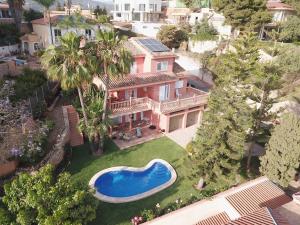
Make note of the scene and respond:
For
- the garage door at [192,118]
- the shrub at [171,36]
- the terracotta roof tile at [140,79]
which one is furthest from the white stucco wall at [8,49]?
the garage door at [192,118]

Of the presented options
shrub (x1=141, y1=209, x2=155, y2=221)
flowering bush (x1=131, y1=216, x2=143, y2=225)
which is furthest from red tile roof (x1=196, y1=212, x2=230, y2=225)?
flowering bush (x1=131, y1=216, x2=143, y2=225)

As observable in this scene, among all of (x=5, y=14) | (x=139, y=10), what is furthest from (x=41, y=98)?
(x=139, y=10)

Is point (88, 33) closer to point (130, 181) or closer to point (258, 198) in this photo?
point (130, 181)

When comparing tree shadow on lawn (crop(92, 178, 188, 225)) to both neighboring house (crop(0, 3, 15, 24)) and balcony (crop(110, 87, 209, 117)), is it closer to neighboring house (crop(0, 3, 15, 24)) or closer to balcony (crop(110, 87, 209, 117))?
balcony (crop(110, 87, 209, 117))

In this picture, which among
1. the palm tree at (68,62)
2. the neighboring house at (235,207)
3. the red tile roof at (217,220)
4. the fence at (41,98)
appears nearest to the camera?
the red tile roof at (217,220)

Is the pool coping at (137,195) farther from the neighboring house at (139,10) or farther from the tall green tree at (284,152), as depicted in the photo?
the neighboring house at (139,10)

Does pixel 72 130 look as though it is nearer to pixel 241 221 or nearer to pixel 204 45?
pixel 241 221

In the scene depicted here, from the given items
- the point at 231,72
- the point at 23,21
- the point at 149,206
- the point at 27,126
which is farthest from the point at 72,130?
the point at 23,21
